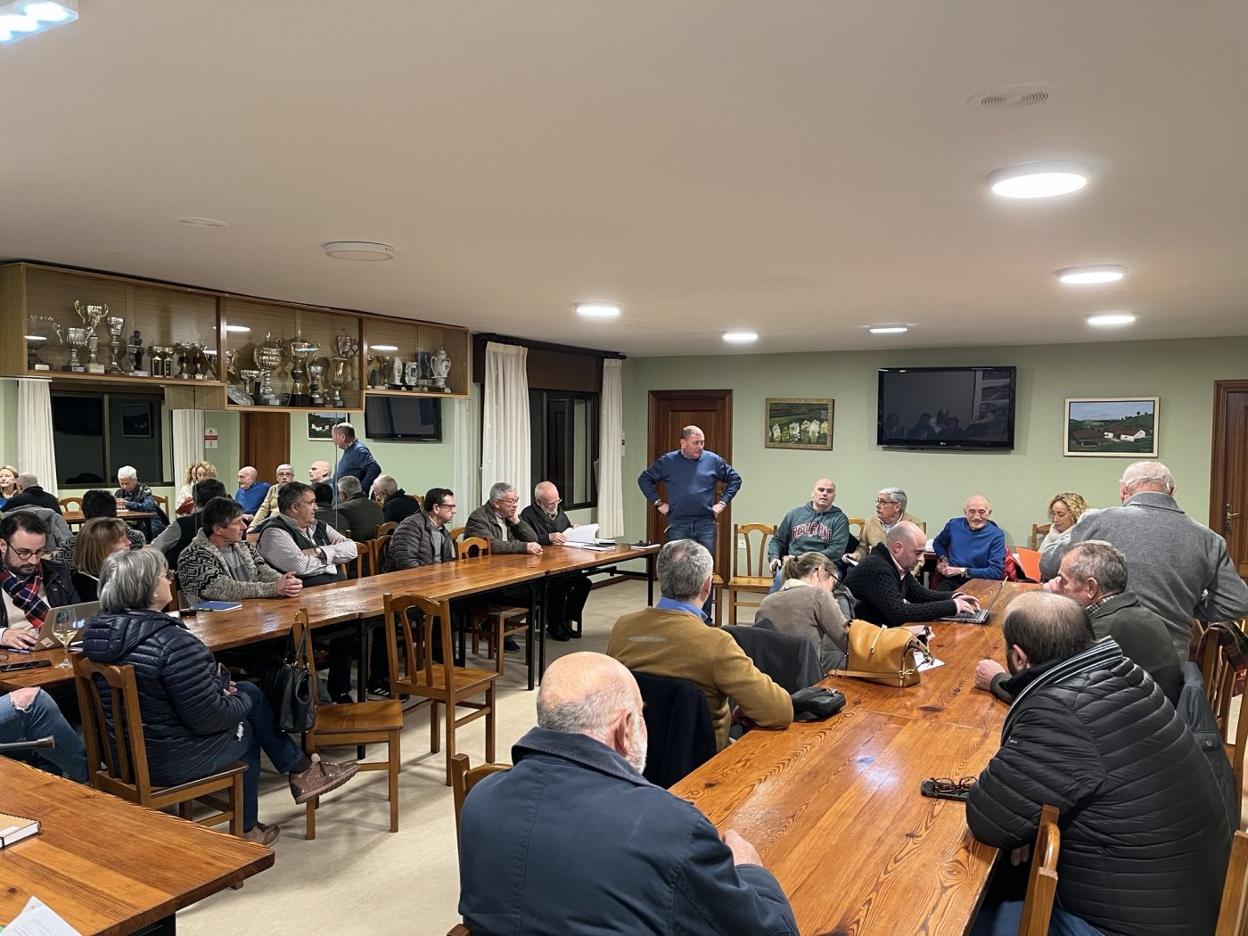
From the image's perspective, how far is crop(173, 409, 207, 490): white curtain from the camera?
16.6ft

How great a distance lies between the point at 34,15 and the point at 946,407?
7.64 m

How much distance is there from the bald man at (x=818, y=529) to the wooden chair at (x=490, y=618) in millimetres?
1879

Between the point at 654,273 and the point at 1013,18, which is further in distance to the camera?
the point at 654,273

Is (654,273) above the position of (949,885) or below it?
above

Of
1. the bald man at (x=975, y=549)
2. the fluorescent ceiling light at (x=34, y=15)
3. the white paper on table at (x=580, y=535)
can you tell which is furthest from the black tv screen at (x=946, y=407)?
the fluorescent ceiling light at (x=34, y=15)

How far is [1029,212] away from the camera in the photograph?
3061 mm

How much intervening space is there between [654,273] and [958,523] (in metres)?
3.16

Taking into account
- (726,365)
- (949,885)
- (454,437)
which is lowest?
(949,885)

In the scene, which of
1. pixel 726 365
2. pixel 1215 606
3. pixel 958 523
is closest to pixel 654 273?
pixel 1215 606

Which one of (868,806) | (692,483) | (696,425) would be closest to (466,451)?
(692,483)

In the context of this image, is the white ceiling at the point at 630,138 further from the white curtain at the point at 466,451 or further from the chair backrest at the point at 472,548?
the white curtain at the point at 466,451

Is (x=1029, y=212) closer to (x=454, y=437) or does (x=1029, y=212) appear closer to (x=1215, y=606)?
(x=1215, y=606)

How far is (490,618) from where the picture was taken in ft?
18.4

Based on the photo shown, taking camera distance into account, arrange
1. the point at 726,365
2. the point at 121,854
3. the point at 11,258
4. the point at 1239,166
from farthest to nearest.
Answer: the point at 726,365 < the point at 11,258 < the point at 1239,166 < the point at 121,854
